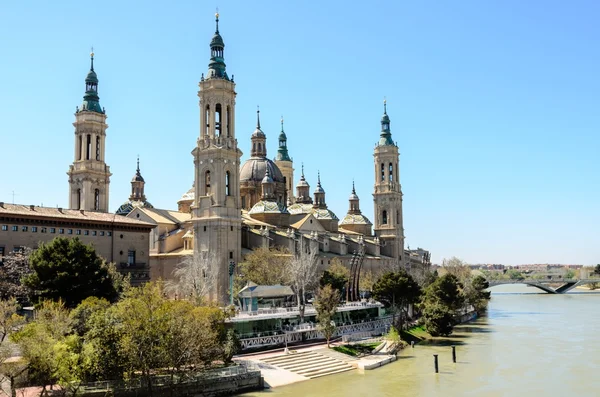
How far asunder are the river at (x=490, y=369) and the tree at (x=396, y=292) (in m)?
4.60

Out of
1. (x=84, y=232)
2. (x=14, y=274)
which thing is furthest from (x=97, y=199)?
(x=14, y=274)

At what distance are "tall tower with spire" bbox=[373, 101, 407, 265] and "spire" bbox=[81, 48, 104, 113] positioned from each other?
46918mm

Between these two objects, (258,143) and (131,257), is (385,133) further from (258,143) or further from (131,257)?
(131,257)

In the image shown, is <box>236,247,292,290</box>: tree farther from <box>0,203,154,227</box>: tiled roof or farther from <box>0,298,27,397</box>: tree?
<box>0,298,27,397</box>: tree

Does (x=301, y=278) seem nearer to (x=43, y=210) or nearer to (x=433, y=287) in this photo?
(x=433, y=287)

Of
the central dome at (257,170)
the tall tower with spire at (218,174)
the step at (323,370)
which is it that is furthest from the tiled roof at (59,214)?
the central dome at (257,170)

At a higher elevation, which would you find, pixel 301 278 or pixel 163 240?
pixel 163 240

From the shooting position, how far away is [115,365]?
32.0 metres

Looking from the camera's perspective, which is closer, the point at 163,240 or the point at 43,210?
the point at 43,210

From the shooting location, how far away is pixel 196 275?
5338 cm

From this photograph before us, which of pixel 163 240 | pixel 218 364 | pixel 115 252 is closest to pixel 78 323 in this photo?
pixel 218 364

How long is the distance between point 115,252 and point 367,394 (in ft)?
111

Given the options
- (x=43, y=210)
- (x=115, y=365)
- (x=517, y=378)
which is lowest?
(x=517, y=378)

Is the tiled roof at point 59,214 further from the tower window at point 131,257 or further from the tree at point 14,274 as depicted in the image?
the tree at point 14,274
